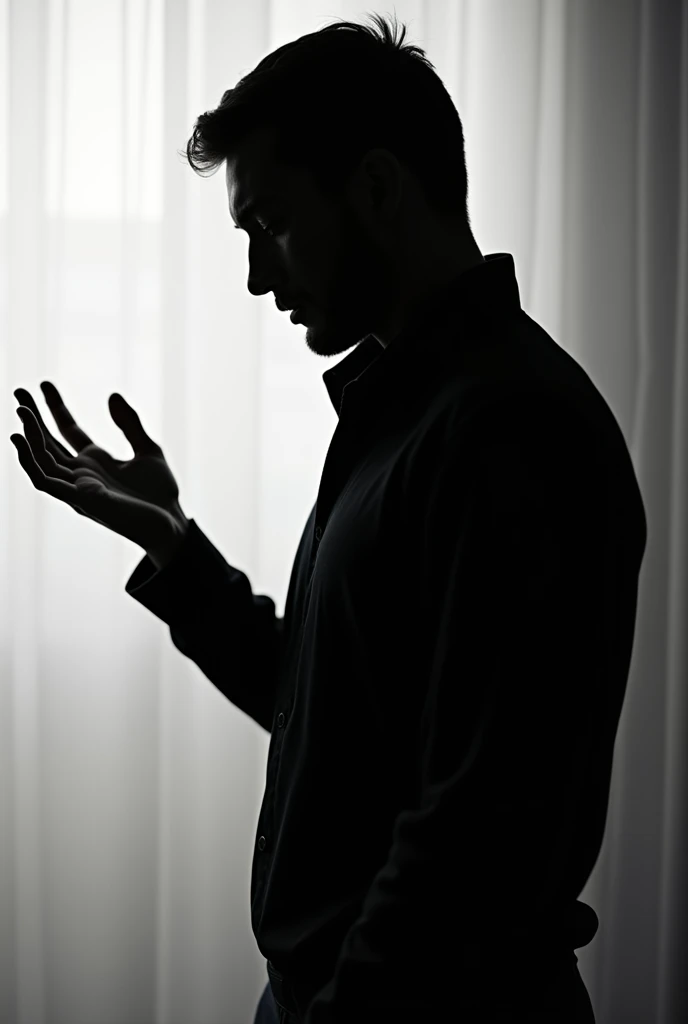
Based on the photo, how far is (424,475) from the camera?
0.63 m

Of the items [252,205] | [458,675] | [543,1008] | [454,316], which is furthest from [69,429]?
[543,1008]

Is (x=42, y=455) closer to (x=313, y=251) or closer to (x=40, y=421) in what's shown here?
(x=40, y=421)

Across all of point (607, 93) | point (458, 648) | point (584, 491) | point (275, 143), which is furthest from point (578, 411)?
point (607, 93)

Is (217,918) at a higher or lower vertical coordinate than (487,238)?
lower

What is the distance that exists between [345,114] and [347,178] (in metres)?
0.06

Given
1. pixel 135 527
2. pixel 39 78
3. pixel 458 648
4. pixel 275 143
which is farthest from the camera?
pixel 39 78

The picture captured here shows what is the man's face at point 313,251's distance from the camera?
74cm

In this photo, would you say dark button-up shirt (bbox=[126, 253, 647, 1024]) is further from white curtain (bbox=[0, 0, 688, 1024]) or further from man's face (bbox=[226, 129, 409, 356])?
white curtain (bbox=[0, 0, 688, 1024])

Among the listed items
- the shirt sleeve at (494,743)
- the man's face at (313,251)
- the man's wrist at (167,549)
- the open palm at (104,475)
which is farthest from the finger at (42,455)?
the shirt sleeve at (494,743)

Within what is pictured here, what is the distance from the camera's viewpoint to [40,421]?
3.10ft

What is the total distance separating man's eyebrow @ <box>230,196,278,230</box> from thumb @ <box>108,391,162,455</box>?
0.96ft

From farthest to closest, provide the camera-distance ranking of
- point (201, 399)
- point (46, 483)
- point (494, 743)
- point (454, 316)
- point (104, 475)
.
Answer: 1. point (201, 399)
2. point (104, 475)
3. point (46, 483)
4. point (454, 316)
5. point (494, 743)

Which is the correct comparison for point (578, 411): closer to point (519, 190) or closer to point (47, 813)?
point (519, 190)

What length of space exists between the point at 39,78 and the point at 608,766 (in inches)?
54.9
